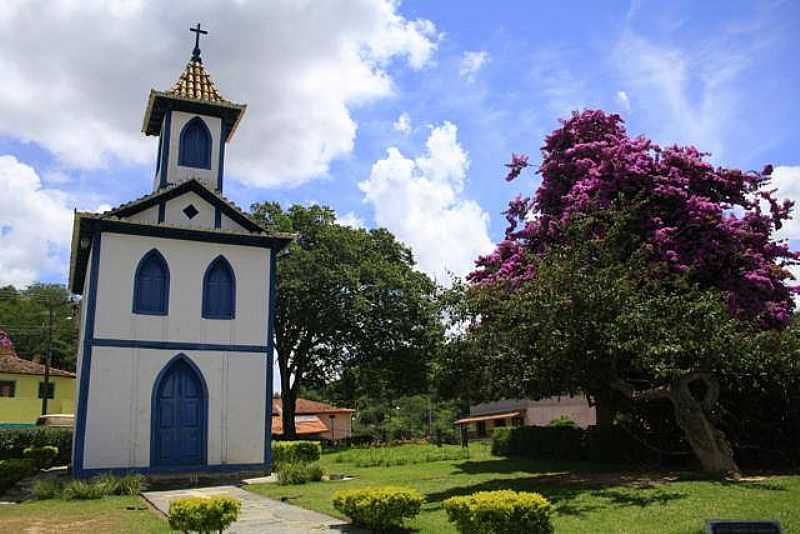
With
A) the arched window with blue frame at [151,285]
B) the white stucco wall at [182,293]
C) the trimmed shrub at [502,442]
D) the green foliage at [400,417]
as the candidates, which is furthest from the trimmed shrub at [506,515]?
the green foliage at [400,417]

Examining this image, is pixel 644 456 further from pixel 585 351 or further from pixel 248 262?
pixel 248 262

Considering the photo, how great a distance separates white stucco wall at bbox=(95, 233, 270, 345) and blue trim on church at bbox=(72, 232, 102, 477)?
0.16 meters

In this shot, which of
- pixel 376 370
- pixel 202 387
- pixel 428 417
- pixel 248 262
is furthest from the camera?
pixel 428 417

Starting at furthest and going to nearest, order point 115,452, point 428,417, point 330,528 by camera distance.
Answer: point 428,417
point 115,452
point 330,528

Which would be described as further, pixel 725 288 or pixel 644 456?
pixel 644 456

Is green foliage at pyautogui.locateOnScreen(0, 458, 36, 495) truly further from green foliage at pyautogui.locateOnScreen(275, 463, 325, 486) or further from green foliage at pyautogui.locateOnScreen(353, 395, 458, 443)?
Answer: green foliage at pyautogui.locateOnScreen(353, 395, 458, 443)

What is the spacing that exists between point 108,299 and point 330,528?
11655 millimetres

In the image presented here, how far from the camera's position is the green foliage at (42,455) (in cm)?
2281

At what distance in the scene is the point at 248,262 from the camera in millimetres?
21516

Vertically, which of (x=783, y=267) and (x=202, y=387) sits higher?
(x=783, y=267)

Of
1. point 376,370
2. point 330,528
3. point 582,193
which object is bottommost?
point 330,528

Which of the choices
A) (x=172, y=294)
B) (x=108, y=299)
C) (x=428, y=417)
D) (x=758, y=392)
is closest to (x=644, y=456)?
(x=758, y=392)

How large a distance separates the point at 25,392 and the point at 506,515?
47312 mm

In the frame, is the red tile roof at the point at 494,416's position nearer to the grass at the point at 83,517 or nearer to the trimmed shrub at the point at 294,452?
the trimmed shrub at the point at 294,452
